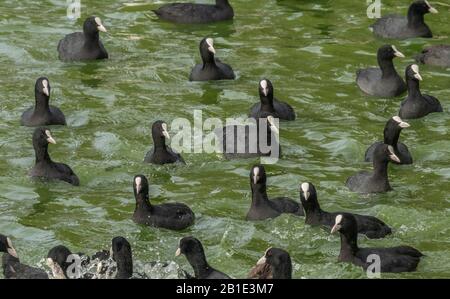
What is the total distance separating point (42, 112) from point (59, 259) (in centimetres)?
662

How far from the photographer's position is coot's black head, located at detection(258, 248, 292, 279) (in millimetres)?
17125

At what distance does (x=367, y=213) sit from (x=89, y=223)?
361 cm

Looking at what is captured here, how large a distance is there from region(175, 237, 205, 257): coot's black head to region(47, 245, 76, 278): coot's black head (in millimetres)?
1258

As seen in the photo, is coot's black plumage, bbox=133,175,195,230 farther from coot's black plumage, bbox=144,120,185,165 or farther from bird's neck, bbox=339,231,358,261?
bird's neck, bbox=339,231,358,261

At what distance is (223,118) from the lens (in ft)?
81.5

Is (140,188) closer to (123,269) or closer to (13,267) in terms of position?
(123,269)

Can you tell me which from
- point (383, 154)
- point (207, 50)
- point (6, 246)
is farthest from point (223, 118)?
point (6, 246)

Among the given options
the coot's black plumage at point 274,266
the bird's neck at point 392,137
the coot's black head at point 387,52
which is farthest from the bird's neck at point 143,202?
the coot's black head at point 387,52

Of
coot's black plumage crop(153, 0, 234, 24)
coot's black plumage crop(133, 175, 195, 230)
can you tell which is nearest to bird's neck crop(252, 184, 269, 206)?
coot's black plumage crop(133, 175, 195, 230)

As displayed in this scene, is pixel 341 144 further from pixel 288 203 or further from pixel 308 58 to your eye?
pixel 308 58

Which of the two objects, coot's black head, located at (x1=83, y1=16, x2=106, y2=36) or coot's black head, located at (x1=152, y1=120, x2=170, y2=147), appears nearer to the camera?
coot's black head, located at (x1=152, y1=120, x2=170, y2=147)

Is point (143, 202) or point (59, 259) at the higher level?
point (59, 259)

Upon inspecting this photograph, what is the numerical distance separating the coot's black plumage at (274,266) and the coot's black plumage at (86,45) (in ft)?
36.5

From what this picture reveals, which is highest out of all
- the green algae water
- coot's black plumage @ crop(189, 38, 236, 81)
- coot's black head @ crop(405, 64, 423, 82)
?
coot's black head @ crop(405, 64, 423, 82)
